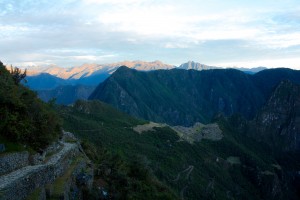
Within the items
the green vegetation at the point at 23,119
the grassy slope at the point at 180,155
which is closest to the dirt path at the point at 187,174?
the grassy slope at the point at 180,155

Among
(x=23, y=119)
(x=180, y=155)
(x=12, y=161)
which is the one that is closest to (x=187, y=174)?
(x=180, y=155)

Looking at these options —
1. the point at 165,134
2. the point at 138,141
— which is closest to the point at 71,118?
the point at 138,141

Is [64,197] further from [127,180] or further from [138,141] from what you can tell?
[138,141]

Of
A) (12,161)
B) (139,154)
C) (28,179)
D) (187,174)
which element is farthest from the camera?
(187,174)

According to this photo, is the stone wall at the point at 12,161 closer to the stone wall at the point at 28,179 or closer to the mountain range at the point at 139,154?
the stone wall at the point at 28,179

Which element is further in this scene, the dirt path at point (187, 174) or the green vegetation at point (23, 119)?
the dirt path at point (187, 174)

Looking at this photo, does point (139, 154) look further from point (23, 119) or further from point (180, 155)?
point (23, 119)
